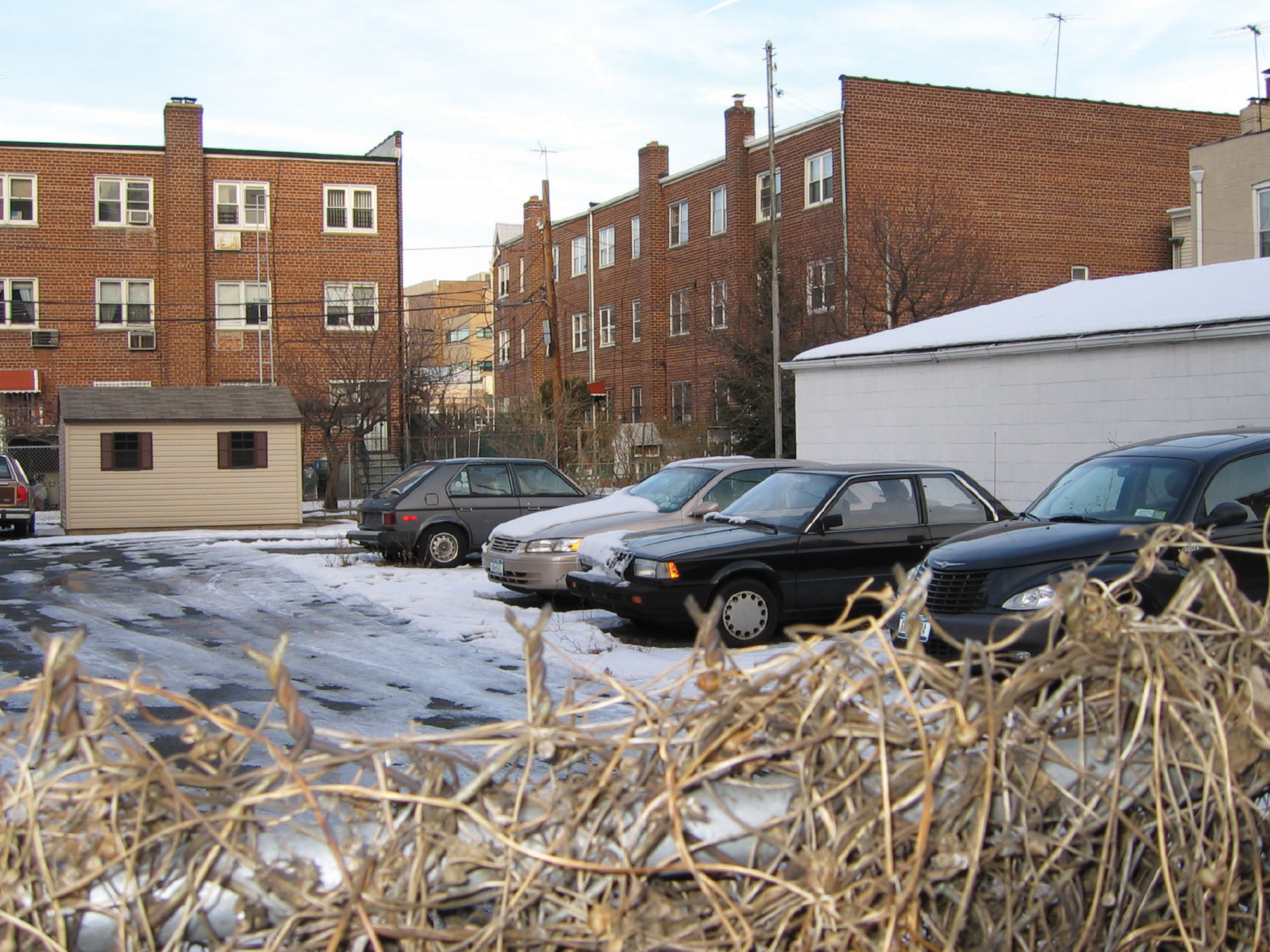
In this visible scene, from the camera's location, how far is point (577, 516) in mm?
13477

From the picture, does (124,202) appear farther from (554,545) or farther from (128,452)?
(554,545)

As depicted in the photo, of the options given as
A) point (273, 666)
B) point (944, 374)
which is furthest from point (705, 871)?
point (944, 374)

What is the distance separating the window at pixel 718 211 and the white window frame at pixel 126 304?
1879 cm

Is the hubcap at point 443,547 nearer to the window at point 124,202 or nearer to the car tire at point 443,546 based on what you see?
the car tire at point 443,546

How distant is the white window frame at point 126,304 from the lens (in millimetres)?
38375

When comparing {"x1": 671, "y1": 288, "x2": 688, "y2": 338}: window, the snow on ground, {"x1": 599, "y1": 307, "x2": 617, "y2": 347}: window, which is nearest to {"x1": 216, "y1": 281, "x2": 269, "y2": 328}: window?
{"x1": 599, "y1": 307, "x2": 617, "y2": 347}: window

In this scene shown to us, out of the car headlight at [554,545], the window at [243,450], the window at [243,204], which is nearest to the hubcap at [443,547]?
the car headlight at [554,545]

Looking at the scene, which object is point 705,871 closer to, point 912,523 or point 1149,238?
point 912,523

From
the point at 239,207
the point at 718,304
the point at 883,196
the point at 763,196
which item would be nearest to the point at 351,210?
the point at 239,207

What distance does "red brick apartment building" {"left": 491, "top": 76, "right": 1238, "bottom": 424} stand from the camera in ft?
109

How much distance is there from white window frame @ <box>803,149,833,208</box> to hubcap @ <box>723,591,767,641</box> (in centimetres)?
2501

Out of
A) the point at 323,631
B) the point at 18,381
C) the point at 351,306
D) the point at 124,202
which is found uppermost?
the point at 124,202

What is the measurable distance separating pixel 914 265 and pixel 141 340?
2506cm

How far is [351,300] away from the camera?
40.5 meters
